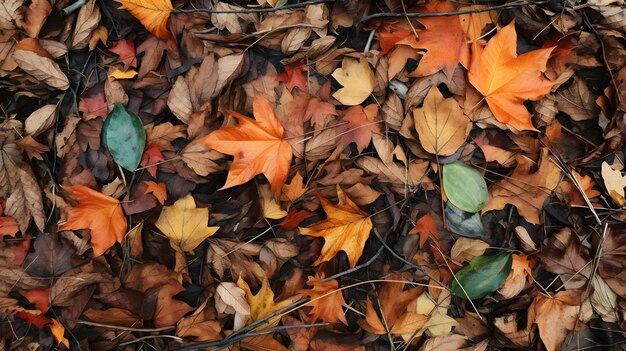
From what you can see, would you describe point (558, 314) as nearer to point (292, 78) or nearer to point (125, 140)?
point (292, 78)

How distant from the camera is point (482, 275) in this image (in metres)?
1.29

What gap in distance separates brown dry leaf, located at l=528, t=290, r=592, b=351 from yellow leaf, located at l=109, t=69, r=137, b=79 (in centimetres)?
123

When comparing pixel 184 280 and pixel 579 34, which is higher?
pixel 579 34

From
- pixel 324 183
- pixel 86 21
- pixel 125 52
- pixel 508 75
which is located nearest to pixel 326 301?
pixel 324 183

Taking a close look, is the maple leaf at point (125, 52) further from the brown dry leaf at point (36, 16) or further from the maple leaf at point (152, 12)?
the brown dry leaf at point (36, 16)

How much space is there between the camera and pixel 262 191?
130 centimetres

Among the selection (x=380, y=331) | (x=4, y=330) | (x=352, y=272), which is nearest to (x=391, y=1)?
(x=352, y=272)

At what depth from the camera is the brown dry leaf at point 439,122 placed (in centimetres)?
128

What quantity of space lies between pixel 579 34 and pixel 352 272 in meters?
0.87

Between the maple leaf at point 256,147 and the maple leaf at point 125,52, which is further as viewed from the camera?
the maple leaf at point 125,52

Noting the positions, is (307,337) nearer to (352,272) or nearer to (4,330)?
(352,272)

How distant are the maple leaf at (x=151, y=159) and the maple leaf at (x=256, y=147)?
6.0 inches

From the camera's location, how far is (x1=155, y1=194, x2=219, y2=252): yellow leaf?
4.22 feet

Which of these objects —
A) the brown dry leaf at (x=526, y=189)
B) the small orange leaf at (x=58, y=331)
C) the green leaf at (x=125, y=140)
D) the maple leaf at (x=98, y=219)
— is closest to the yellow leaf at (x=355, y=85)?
the brown dry leaf at (x=526, y=189)
